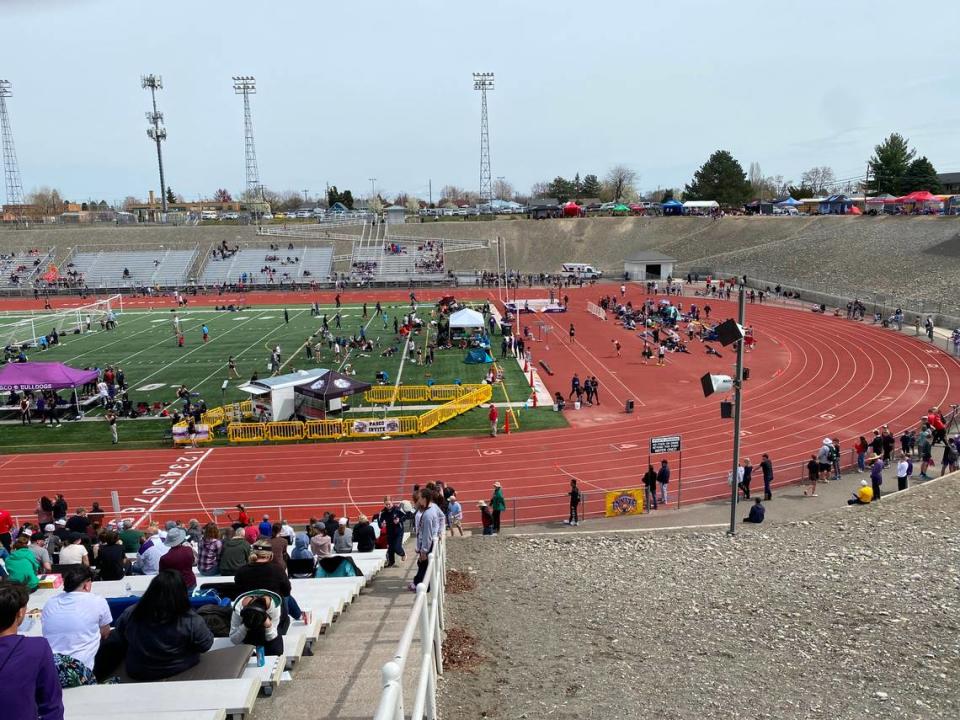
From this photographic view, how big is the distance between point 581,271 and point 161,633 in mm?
75137

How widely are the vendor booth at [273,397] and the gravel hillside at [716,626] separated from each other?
15426mm

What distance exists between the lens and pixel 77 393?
103ft

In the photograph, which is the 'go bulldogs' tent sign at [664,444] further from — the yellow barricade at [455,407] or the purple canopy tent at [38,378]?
the purple canopy tent at [38,378]

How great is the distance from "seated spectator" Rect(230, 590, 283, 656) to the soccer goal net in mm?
42894

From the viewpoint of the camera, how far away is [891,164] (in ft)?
317

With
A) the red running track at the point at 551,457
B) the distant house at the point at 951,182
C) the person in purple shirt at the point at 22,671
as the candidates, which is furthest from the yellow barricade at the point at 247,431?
the distant house at the point at 951,182

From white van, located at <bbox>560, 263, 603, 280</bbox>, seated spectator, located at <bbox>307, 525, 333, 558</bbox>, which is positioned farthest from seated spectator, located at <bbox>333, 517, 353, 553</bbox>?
white van, located at <bbox>560, 263, 603, 280</bbox>

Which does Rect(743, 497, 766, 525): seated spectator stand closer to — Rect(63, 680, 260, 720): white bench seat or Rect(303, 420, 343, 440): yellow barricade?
Rect(63, 680, 260, 720): white bench seat

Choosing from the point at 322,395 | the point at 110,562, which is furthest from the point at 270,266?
the point at 110,562

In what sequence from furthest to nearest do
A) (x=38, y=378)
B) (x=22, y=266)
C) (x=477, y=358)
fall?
(x=22, y=266) < (x=477, y=358) < (x=38, y=378)

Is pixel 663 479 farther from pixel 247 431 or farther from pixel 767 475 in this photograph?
pixel 247 431

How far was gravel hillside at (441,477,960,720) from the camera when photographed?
660 centimetres

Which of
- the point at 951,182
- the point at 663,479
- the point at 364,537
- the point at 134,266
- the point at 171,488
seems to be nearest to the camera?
the point at 364,537

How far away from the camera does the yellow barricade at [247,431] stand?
26578 millimetres
